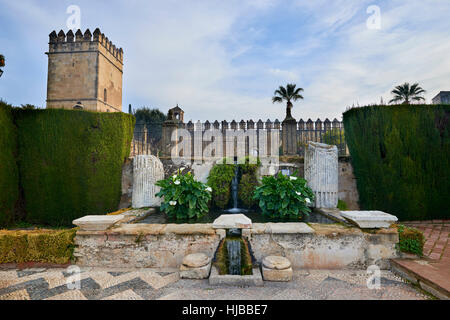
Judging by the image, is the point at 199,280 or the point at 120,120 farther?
the point at 120,120

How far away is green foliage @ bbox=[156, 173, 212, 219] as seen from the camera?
4.35m

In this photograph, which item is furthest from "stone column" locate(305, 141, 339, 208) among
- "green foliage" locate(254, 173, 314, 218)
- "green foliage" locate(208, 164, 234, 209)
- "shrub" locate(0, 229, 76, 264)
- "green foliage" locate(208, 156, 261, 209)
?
"shrub" locate(0, 229, 76, 264)

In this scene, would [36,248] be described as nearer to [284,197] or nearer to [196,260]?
[196,260]

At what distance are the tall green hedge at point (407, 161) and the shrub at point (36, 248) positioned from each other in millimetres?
6827

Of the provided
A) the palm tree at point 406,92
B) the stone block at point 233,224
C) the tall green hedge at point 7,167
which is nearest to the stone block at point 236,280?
the stone block at point 233,224

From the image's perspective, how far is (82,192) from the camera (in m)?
5.97

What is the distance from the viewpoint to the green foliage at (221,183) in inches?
229

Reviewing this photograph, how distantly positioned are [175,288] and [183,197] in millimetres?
1969

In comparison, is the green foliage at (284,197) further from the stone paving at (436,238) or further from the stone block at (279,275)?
the stone paving at (436,238)

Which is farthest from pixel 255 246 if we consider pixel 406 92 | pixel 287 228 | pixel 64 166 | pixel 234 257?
pixel 406 92

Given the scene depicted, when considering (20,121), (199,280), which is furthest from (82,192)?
(199,280)
